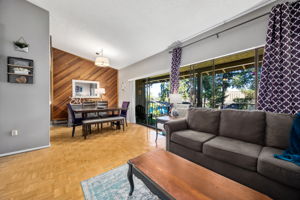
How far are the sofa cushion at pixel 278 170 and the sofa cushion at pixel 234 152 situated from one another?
72mm

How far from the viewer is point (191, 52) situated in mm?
3148

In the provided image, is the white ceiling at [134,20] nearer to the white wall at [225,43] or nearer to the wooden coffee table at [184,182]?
the white wall at [225,43]

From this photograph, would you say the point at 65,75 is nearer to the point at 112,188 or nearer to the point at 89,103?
the point at 89,103

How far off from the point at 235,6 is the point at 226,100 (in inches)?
71.0

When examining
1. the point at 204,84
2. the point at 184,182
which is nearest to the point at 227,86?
the point at 204,84

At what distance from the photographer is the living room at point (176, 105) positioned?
133cm

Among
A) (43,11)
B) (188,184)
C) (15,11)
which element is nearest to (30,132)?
(15,11)

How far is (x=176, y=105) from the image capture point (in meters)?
3.48

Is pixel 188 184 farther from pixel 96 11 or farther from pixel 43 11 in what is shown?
pixel 43 11

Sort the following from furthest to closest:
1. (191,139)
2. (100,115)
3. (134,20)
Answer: (100,115), (134,20), (191,139)

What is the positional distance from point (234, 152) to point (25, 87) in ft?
13.2

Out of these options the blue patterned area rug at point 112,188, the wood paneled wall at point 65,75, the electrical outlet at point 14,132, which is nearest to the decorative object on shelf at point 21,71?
the electrical outlet at point 14,132

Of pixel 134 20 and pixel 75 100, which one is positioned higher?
pixel 134 20

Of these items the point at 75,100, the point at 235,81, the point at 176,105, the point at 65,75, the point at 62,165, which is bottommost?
the point at 62,165
